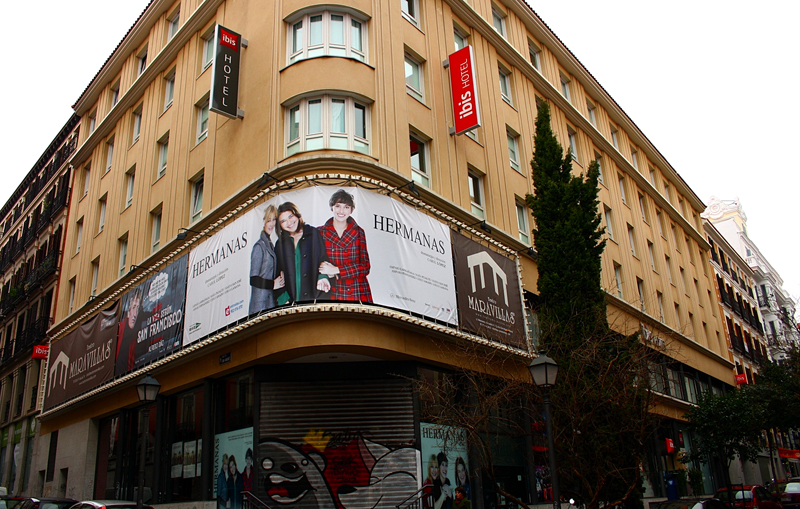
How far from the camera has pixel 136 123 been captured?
28188mm

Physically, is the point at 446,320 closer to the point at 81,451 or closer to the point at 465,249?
the point at 465,249

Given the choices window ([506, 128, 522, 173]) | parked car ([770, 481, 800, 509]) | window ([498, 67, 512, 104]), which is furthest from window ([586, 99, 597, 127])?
parked car ([770, 481, 800, 509])

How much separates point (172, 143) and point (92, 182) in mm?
9713

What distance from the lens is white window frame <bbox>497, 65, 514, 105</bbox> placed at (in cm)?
2583

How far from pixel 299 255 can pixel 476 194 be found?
8.85m

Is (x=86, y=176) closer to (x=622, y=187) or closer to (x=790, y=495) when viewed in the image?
(x=622, y=187)

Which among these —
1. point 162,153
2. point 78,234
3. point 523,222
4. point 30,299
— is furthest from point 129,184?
point 523,222

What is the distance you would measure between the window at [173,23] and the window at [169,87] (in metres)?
1.84

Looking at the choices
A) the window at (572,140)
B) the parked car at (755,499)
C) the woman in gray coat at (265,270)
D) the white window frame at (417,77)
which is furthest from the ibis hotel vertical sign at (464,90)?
the parked car at (755,499)

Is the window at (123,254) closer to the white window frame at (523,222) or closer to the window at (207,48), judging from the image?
the window at (207,48)

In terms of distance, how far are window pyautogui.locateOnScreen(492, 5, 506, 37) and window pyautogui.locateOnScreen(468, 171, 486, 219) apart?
28.8ft

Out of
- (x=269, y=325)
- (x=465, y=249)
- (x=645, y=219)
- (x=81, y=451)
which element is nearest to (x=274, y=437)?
(x=269, y=325)

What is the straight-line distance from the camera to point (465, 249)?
18.5 meters

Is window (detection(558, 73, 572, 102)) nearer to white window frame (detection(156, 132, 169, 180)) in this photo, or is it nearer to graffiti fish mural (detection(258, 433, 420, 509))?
white window frame (detection(156, 132, 169, 180))
